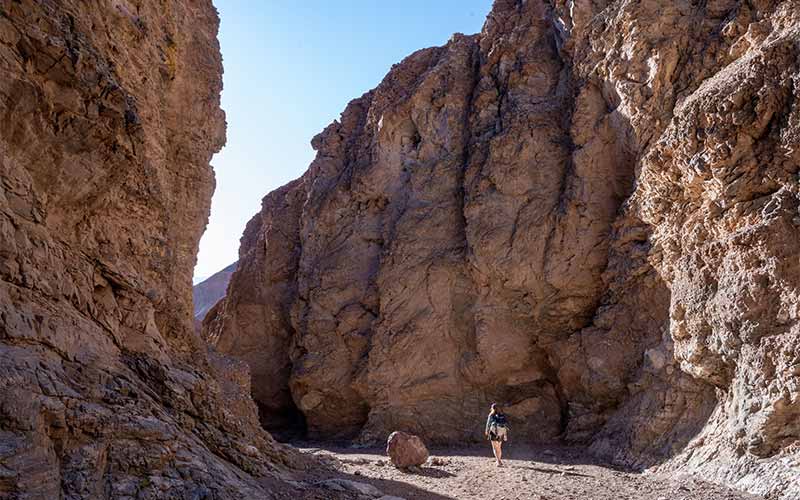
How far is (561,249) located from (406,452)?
8146 millimetres

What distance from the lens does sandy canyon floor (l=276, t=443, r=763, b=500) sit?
29.8ft

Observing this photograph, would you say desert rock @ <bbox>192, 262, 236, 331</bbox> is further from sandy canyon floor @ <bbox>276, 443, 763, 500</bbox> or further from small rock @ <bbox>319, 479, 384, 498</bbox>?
small rock @ <bbox>319, 479, 384, 498</bbox>

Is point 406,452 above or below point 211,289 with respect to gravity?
below

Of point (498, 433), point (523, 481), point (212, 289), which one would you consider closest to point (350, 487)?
point (523, 481)

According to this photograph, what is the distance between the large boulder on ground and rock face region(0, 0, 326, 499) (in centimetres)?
344

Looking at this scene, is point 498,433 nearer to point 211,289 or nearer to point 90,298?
point 90,298

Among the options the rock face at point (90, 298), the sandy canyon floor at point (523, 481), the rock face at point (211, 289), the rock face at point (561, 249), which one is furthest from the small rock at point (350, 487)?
the rock face at point (211, 289)

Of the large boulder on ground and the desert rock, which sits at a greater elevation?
the desert rock

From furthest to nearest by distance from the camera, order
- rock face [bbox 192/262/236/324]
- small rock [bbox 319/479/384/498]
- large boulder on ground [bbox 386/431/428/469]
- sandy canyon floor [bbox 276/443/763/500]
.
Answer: rock face [bbox 192/262/236/324] < large boulder on ground [bbox 386/431/428/469] < sandy canyon floor [bbox 276/443/763/500] < small rock [bbox 319/479/384/498]

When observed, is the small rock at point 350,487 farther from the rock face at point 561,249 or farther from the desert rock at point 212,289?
the desert rock at point 212,289

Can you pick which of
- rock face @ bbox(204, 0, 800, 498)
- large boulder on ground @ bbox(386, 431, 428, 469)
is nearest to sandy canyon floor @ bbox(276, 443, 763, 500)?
large boulder on ground @ bbox(386, 431, 428, 469)

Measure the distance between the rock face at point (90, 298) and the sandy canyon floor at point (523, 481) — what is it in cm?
189

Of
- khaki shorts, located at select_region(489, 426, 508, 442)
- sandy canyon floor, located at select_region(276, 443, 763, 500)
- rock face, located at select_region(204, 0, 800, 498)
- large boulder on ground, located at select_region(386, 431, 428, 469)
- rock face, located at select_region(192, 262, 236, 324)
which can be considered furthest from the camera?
rock face, located at select_region(192, 262, 236, 324)

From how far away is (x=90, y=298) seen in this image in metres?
6.62
